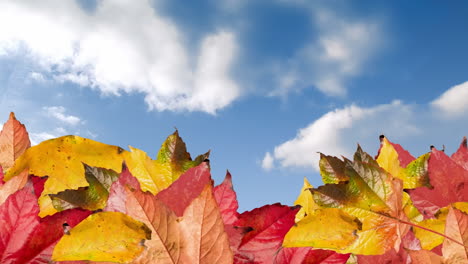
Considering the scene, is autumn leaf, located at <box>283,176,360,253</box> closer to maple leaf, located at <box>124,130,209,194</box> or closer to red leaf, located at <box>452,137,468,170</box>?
maple leaf, located at <box>124,130,209,194</box>

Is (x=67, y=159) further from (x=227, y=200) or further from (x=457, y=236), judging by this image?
(x=457, y=236)

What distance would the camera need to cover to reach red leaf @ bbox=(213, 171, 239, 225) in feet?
3.26

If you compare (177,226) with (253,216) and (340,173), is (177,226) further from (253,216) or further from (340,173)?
(340,173)

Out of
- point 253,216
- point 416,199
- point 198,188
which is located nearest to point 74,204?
point 198,188

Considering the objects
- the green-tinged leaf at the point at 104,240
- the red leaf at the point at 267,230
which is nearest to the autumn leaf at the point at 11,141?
the green-tinged leaf at the point at 104,240

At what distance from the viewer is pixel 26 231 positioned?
89 centimetres

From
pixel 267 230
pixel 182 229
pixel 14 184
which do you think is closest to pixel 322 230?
pixel 267 230

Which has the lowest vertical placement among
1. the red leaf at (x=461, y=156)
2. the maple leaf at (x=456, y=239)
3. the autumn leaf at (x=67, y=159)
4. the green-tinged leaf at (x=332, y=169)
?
the maple leaf at (x=456, y=239)

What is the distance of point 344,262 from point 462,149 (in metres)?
0.72

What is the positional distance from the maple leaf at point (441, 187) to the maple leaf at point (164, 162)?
1.91 feet

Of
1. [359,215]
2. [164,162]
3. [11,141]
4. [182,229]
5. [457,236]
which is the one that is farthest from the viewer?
[11,141]

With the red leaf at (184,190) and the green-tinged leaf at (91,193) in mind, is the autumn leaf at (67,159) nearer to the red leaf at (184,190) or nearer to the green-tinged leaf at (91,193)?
the green-tinged leaf at (91,193)

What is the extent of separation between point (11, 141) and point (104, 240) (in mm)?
964

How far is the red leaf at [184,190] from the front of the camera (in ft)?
3.12
